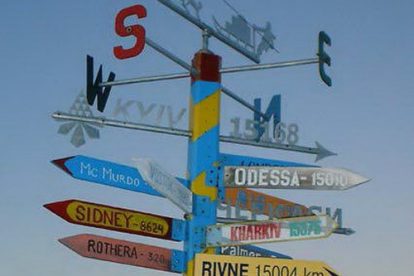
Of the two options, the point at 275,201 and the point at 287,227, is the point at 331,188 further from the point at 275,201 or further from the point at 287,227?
the point at 275,201

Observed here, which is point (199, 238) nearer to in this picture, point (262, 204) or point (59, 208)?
point (262, 204)

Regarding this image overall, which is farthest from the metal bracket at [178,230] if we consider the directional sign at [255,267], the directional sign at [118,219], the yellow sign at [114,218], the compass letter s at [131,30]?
the compass letter s at [131,30]

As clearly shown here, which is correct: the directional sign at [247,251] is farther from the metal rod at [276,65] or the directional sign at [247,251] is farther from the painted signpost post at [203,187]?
the metal rod at [276,65]

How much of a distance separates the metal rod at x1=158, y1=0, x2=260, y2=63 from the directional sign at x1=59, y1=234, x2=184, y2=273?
2758mm

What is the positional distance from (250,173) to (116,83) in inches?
74.1

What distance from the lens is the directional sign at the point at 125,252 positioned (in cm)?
774

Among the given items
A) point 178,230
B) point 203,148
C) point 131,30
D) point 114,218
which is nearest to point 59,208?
point 114,218

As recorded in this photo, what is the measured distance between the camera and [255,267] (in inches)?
277

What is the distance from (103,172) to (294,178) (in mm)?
2029

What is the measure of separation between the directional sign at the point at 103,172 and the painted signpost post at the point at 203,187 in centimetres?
1

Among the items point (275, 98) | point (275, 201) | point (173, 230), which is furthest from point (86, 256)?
point (275, 98)

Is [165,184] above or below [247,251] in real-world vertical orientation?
above

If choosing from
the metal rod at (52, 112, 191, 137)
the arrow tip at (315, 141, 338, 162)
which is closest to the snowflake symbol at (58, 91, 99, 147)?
the metal rod at (52, 112, 191, 137)

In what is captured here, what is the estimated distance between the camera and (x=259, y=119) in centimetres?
979
